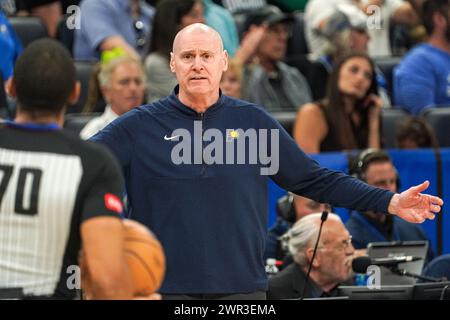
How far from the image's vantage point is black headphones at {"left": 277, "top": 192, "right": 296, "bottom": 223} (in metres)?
7.55

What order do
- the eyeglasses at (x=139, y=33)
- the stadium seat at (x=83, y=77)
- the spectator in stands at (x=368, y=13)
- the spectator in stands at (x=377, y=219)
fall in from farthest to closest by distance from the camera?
the spectator in stands at (x=368, y=13) → the eyeglasses at (x=139, y=33) → the stadium seat at (x=83, y=77) → the spectator in stands at (x=377, y=219)

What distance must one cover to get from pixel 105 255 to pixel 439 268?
325cm

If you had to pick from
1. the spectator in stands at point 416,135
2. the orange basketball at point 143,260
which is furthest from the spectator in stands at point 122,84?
the orange basketball at point 143,260

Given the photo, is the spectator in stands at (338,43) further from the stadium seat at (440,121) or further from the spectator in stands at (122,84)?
the spectator in stands at (122,84)

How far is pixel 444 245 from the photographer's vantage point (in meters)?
8.30

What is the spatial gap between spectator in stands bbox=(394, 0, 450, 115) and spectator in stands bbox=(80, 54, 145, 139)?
7.30 ft

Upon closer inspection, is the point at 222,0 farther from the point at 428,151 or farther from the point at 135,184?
the point at 135,184

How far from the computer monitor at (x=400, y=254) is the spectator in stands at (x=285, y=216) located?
1.76 ft

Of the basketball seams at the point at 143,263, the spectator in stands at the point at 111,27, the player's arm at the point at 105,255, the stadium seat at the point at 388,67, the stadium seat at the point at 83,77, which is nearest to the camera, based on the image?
the player's arm at the point at 105,255

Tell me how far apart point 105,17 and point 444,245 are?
3.07 metres

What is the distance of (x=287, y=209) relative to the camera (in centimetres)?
756

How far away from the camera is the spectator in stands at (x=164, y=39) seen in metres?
8.83

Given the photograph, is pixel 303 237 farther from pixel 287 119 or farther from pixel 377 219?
pixel 287 119

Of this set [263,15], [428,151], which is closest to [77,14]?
[263,15]
